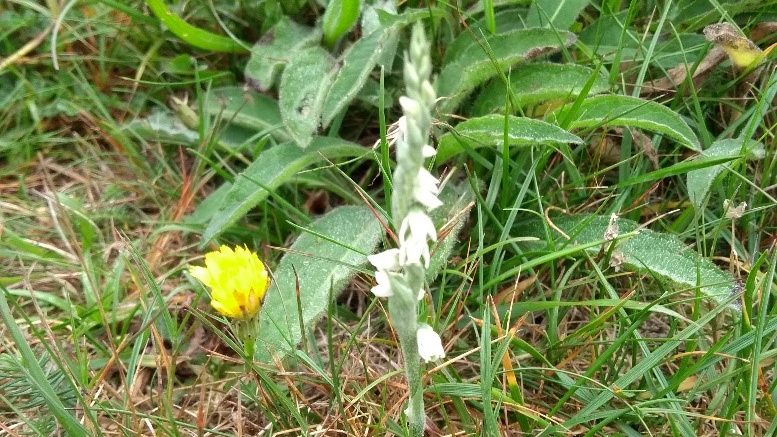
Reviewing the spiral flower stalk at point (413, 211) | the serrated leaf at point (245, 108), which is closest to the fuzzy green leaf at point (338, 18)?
the serrated leaf at point (245, 108)

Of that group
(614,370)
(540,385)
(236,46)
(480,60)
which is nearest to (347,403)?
(540,385)

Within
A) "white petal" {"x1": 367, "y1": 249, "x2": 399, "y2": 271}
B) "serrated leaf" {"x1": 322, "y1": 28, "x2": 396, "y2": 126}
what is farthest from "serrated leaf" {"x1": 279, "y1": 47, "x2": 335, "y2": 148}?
"white petal" {"x1": 367, "y1": 249, "x2": 399, "y2": 271}

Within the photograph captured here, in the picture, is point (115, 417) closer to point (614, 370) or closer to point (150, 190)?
point (150, 190)

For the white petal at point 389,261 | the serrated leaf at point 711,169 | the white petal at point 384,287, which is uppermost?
the white petal at point 389,261

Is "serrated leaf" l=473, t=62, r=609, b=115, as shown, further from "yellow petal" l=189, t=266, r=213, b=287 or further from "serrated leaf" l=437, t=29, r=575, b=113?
"yellow petal" l=189, t=266, r=213, b=287

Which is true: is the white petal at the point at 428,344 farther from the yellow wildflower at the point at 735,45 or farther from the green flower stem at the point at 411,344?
the yellow wildflower at the point at 735,45

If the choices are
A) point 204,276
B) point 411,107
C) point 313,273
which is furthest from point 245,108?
point 411,107
